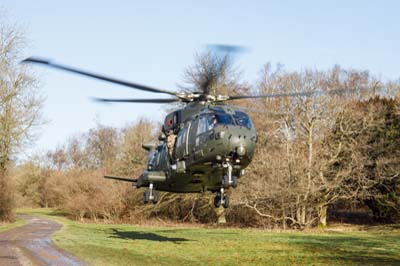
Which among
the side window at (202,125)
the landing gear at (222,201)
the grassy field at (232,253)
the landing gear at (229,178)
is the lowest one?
the grassy field at (232,253)

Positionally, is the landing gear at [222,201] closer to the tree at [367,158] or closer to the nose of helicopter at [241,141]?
the nose of helicopter at [241,141]

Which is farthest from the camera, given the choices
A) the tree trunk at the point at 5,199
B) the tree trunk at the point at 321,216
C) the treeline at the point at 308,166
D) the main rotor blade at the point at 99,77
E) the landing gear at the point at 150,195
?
the tree trunk at the point at 5,199

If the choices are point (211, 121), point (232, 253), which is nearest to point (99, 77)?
point (211, 121)

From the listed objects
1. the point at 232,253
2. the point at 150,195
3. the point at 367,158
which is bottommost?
the point at 232,253

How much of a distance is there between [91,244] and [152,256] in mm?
5168

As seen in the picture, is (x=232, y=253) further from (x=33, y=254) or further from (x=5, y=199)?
(x=5, y=199)

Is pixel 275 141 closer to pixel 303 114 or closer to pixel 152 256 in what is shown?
pixel 303 114

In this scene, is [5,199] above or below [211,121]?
below

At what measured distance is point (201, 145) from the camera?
14.4 metres

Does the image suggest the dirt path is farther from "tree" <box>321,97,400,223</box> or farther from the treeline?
"tree" <box>321,97,400,223</box>

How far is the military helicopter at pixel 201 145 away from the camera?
13781mm

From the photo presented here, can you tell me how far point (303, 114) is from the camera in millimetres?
35906

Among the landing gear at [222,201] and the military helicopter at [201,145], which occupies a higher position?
the military helicopter at [201,145]

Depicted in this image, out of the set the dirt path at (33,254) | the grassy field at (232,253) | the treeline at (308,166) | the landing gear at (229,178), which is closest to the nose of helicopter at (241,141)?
the landing gear at (229,178)
